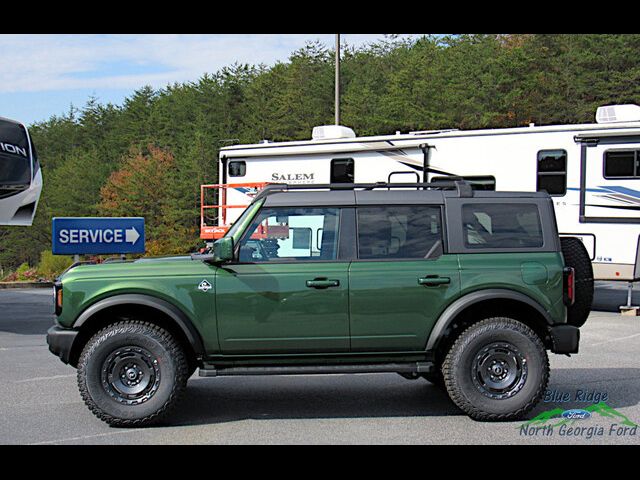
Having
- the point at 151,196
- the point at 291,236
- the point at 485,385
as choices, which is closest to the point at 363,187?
the point at 291,236

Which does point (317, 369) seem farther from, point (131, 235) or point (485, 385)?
point (131, 235)

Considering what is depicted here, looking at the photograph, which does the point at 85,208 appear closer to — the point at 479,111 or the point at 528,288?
the point at 479,111

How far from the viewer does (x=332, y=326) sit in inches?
261

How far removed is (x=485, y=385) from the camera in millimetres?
6707

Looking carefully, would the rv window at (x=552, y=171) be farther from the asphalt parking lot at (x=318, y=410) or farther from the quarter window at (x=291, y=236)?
the quarter window at (x=291, y=236)

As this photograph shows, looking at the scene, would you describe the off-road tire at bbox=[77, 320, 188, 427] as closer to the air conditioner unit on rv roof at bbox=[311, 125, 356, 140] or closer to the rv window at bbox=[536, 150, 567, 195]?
the rv window at bbox=[536, 150, 567, 195]

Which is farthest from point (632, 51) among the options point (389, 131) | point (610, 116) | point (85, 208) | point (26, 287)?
point (85, 208)

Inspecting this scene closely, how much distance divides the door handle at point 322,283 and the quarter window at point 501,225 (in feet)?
4.17

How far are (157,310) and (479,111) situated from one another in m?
36.7

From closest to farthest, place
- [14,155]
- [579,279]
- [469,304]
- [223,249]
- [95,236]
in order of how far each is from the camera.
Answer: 1. [223,249]
2. [469,304]
3. [579,279]
4. [95,236]
5. [14,155]

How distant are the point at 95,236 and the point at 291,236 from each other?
4.58 meters

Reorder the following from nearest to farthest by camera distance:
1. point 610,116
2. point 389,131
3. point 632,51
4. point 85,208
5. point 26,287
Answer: point 610,116 < point 26,287 < point 632,51 < point 389,131 < point 85,208

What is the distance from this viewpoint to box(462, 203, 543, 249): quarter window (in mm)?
6906

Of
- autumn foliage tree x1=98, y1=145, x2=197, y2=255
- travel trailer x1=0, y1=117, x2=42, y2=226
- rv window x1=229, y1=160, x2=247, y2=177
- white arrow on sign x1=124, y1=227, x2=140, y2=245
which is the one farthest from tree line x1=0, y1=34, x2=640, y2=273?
white arrow on sign x1=124, y1=227, x2=140, y2=245
